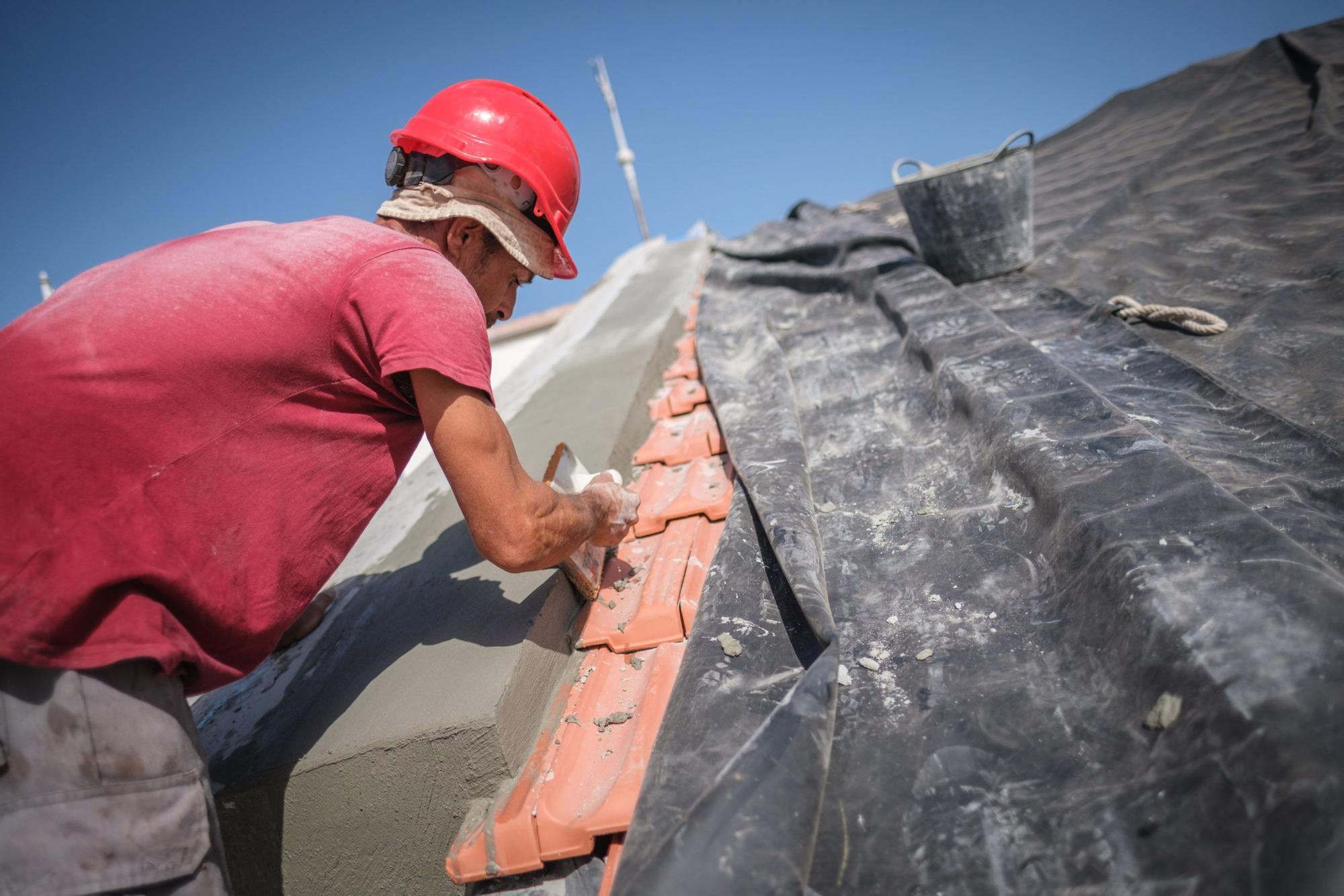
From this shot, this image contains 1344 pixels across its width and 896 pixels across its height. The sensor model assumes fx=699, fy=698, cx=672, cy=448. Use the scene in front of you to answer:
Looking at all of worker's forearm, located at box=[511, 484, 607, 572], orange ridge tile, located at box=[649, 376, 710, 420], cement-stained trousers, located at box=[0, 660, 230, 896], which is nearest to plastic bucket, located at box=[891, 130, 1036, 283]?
orange ridge tile, located at box=[649, 376, 710, 420]

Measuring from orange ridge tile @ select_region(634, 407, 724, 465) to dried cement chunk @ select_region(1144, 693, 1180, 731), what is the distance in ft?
4.89

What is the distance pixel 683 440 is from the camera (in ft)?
8.13

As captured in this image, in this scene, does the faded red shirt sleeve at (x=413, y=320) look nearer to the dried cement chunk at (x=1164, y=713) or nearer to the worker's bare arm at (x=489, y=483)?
the worker's bare arm at (x=489, y=483)

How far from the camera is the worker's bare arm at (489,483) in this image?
124cm

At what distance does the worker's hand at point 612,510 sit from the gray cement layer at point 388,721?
0.53 feet

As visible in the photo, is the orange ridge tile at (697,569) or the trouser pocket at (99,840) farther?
the orange ridge tile at (697,569)

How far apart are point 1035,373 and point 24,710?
212 centimetres

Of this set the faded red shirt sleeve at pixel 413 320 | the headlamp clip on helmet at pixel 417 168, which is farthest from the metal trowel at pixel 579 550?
the headlamp clip on helmet at pixel 417 168

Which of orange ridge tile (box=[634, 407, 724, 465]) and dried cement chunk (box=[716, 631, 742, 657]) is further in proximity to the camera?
orange ridge tile (box=[634, 407, 724, 465])

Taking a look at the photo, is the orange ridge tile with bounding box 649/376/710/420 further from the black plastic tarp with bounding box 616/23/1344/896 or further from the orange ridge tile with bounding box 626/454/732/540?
the orange ridge tile with bounding box 626/454/732/540

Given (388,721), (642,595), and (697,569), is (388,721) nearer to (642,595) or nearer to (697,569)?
(642,595)

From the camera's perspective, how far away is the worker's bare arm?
1.24m

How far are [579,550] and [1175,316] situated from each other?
2.08 metres

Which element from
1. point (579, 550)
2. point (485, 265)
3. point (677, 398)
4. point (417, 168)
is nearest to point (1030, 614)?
point (579, 550)
